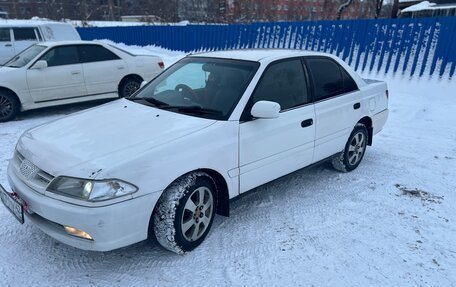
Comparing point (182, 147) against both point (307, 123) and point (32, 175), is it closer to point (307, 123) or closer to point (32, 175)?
point (32, 175)

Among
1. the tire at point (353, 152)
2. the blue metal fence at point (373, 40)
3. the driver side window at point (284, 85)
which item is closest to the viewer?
the driver side window at point (284, 85)

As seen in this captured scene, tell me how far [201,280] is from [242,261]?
0.39 metres

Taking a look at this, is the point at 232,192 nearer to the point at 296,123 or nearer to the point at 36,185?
the point at 296,123

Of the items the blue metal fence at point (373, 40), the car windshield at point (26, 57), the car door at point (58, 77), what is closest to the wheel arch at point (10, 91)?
the car door at point (58, 77)

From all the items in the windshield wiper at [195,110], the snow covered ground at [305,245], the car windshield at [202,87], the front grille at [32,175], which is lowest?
the snow covered ground at [305,245]

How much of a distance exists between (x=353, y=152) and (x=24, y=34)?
10.8 m

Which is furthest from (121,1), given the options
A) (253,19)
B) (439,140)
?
(439,140)

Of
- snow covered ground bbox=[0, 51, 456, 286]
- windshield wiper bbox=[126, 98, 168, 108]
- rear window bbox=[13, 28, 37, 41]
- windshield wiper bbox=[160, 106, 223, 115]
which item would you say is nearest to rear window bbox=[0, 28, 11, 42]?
rear window bbox=[13, 28, 37, 41]

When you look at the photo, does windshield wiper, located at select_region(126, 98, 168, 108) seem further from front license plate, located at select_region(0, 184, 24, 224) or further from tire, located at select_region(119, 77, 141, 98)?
tire, located at select_region(119, 77, 141, 98)

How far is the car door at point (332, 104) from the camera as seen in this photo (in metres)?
3.91

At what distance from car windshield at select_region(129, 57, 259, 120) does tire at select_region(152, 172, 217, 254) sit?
0.63 meters

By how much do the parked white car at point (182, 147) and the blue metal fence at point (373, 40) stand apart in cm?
562

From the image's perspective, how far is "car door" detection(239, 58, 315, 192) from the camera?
3.19 meters

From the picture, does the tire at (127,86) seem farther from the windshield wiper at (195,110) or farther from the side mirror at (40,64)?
the windshield wiper at (195,110)
